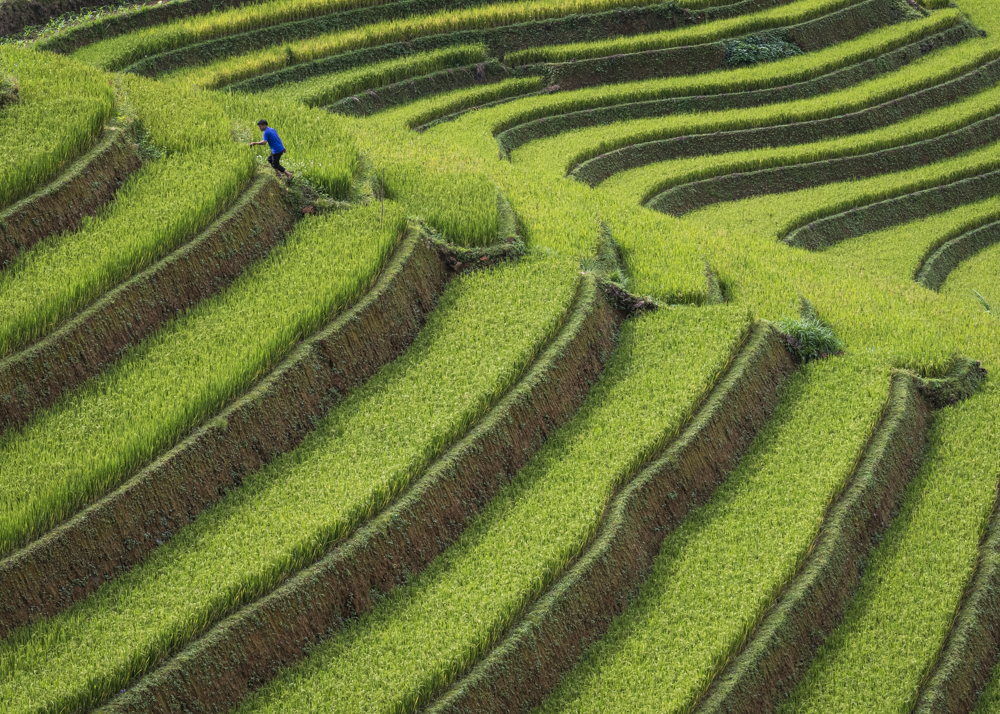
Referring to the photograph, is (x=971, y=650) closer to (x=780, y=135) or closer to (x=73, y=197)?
(x=73, y=197)

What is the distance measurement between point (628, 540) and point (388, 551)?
2.15 meters

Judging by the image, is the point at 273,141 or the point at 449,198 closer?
the point at 273,141

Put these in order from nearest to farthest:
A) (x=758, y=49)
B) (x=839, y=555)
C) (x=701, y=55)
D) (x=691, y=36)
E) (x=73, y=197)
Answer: (x=839, y=555) → (x=73, y=197) → (x=701, y=55) → (x=691, y=36) → (x=758, y=49)

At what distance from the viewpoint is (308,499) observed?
900cm

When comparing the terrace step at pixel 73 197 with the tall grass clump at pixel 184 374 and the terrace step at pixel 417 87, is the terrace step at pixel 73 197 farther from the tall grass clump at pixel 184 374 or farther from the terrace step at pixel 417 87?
the terrace step at pixel 417 87

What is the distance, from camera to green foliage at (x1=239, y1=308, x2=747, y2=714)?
7816 millimetres

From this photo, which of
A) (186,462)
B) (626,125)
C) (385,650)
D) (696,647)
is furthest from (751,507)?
(626,125)

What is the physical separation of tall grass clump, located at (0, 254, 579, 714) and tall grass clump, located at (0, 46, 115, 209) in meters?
3.18

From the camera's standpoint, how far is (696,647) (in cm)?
850

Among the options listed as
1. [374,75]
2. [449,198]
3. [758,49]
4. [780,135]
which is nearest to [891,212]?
[780,135]

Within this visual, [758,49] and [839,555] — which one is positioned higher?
[758,49]

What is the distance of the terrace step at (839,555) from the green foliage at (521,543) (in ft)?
5.51

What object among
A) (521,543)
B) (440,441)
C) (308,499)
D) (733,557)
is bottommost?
(733,557)

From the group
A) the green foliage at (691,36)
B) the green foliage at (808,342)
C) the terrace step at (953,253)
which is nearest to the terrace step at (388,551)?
the green foliage at (808,342)
